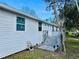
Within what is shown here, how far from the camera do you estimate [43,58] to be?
9719 millimetres

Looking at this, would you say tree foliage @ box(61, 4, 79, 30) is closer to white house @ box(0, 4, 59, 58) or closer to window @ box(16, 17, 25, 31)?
white house @ box(0, 4, 59, 58)

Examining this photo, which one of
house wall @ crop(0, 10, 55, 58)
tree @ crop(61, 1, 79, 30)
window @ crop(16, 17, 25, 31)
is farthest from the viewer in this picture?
tree @ crop(61, 1, 79, 30)

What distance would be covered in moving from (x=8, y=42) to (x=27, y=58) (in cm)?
163

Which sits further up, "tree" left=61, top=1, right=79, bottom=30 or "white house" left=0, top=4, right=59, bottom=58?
"tree" left=61, top=1, right=79, bottom=30

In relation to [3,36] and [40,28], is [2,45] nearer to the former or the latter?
[3,36]

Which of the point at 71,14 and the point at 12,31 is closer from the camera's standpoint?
the point at 12,31

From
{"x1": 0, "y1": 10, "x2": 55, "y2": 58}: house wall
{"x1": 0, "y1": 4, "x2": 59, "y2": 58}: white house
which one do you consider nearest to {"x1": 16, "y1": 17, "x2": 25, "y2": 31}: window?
{"x1": 0, "y1": 4, "x2": 59, "y2": 58}: white house

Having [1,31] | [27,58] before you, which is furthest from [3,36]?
[27,58]

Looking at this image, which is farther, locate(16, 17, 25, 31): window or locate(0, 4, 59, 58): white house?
locate(16, 17, 25, 31): window

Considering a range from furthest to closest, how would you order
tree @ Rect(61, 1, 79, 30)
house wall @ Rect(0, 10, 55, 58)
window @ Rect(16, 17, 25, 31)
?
tree @ Rect(61, 1, 79, 30)
window @ Rect(16, 17, 25, 31)
house wall @ Rect(0, 10, 55, 58)

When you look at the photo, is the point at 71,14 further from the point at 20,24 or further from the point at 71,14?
the point at 20,24

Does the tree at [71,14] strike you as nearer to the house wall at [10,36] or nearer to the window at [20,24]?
the window at [20,24]

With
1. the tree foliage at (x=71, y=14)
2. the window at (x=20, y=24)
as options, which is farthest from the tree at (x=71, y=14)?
the window at (x=20, y=24)

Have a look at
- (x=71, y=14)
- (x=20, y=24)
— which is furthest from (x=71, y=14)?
(x=20, y=24)
